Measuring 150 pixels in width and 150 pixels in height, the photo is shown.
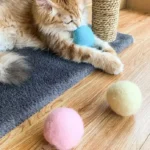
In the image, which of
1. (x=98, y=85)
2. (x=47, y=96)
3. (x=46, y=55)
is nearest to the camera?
(x=47, y=96)

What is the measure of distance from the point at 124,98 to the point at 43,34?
65 cm

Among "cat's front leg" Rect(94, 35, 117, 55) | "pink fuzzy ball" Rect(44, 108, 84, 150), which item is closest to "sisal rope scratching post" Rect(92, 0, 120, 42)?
"cat's front leg" Rect(94, 35, 117, 55)

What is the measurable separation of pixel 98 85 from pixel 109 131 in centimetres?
30

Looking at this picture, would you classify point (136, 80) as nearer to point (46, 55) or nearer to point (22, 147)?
point (46, 55)

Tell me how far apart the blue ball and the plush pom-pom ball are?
1.44 feet

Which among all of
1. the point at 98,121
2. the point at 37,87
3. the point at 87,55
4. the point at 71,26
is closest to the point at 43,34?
the point at 71,26

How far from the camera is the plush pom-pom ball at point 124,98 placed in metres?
0.88

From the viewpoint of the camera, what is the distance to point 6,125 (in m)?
0.87

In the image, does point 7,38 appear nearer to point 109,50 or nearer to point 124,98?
point 109,50

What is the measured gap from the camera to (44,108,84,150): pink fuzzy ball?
746 millimetres

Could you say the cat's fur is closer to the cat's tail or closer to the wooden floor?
the cat's tail

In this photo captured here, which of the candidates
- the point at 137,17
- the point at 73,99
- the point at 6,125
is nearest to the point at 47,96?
the point at 73,99

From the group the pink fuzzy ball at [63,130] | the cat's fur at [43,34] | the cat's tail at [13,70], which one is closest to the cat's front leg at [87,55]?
the cat's fur at [43,34]

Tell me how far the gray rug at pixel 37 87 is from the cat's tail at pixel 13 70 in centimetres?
3
